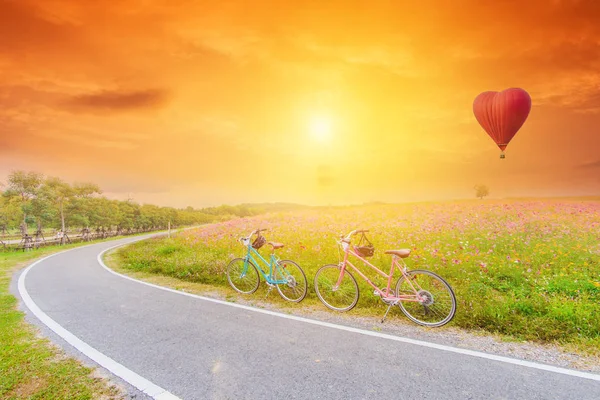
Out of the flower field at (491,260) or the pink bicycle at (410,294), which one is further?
the pink bicycle at (410,294)

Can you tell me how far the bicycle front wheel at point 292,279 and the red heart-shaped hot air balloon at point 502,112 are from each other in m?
10.5

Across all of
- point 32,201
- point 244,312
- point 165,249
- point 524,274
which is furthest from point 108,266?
point 32,201

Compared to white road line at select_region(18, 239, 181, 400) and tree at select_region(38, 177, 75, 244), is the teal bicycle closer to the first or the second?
white road line at select_region(18, 239, 181, 400)

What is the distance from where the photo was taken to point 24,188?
38.3 metres

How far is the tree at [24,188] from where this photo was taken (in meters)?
37.5

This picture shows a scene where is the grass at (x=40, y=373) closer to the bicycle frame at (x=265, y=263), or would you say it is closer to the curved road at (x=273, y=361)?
the curved road at (x=273, y=361)

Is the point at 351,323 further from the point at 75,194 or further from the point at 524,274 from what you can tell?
the point at 75,194

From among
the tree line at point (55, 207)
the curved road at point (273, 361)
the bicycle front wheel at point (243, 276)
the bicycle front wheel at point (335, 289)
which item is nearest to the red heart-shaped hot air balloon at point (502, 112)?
the bicycle front wheel at point (335, 289)

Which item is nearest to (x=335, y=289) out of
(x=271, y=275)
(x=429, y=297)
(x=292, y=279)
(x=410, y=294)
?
(x=292, y=279)

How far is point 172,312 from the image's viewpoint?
7.00 m

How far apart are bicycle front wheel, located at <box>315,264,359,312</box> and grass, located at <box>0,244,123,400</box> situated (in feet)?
14.6

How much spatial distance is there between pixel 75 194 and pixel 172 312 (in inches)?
1942

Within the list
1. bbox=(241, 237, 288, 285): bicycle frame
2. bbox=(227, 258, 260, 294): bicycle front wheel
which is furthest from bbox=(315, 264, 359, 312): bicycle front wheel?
bbox=(227, 258, 260, 294): bicycle front wheel

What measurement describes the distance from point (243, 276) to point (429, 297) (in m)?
4.96
